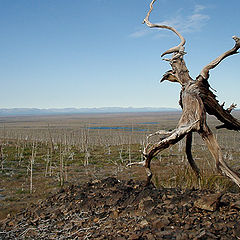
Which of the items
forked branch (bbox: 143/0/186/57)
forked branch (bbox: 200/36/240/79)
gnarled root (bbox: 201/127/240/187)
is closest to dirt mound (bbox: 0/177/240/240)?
gnarled root (bbox: 201/127/240/187)

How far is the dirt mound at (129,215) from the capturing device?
352 centimetres

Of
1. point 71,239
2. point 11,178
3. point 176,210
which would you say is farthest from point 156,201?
point 11,178

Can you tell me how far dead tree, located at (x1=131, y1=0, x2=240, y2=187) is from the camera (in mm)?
4766

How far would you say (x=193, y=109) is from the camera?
502 cm

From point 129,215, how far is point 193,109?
7.53ft

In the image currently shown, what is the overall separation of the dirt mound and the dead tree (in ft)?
2.16

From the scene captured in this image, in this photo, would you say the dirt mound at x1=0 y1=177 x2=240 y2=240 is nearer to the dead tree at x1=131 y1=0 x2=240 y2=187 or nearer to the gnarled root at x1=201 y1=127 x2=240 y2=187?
the gnarled root at x1=201 y1=127 x2=240 y2=187

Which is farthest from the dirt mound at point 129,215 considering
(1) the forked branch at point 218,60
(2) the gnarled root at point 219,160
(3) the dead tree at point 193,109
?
(1) the forked branch at point 218,60

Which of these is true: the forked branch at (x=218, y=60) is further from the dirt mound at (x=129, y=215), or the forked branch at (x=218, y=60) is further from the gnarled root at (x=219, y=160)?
the dirt mound at (x=129, y=215)

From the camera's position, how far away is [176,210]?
13.2 ft

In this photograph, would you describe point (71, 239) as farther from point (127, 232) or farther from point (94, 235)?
point (127, 232)

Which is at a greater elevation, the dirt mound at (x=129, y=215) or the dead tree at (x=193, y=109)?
the dead tree at (x=193, y=109)

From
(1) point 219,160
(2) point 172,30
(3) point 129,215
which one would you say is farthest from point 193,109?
(3) point 129,215

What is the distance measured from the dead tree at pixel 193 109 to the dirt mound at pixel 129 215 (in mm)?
658
